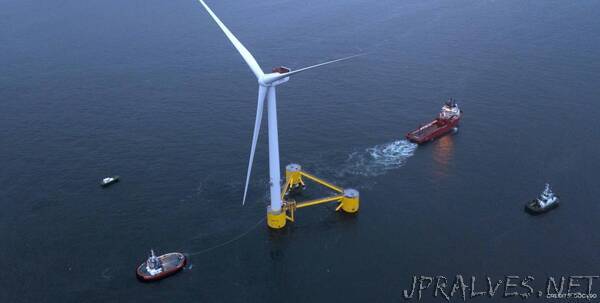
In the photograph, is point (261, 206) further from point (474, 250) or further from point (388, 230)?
point (474, 250)

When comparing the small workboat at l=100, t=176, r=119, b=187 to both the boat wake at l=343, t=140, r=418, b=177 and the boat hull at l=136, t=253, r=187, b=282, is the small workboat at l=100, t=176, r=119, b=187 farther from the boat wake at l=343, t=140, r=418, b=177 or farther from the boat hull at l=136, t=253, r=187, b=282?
the boat wake at l=343, t=140, r=418, b=177

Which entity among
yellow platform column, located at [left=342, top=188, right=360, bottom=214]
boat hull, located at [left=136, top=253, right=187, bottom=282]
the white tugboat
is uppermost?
yellow platform column, located at [left=342, top=188, right=360, bottom=214]

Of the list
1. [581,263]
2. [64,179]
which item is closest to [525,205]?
[581,263]

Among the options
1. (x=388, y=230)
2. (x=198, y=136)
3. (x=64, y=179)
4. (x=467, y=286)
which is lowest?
(x=467, y=286)

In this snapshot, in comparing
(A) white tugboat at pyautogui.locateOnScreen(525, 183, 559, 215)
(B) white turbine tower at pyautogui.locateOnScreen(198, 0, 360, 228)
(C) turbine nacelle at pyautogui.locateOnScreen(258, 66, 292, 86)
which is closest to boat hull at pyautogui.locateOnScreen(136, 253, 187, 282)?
(B) white turbine tower at pyautogui.locateOnScreen(198, 0, 360, 228)

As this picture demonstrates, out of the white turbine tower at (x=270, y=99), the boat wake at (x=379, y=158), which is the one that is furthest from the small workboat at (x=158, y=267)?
the boat wake at (x=379, y=158)

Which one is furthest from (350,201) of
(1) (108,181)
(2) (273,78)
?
(1) (108,181)
